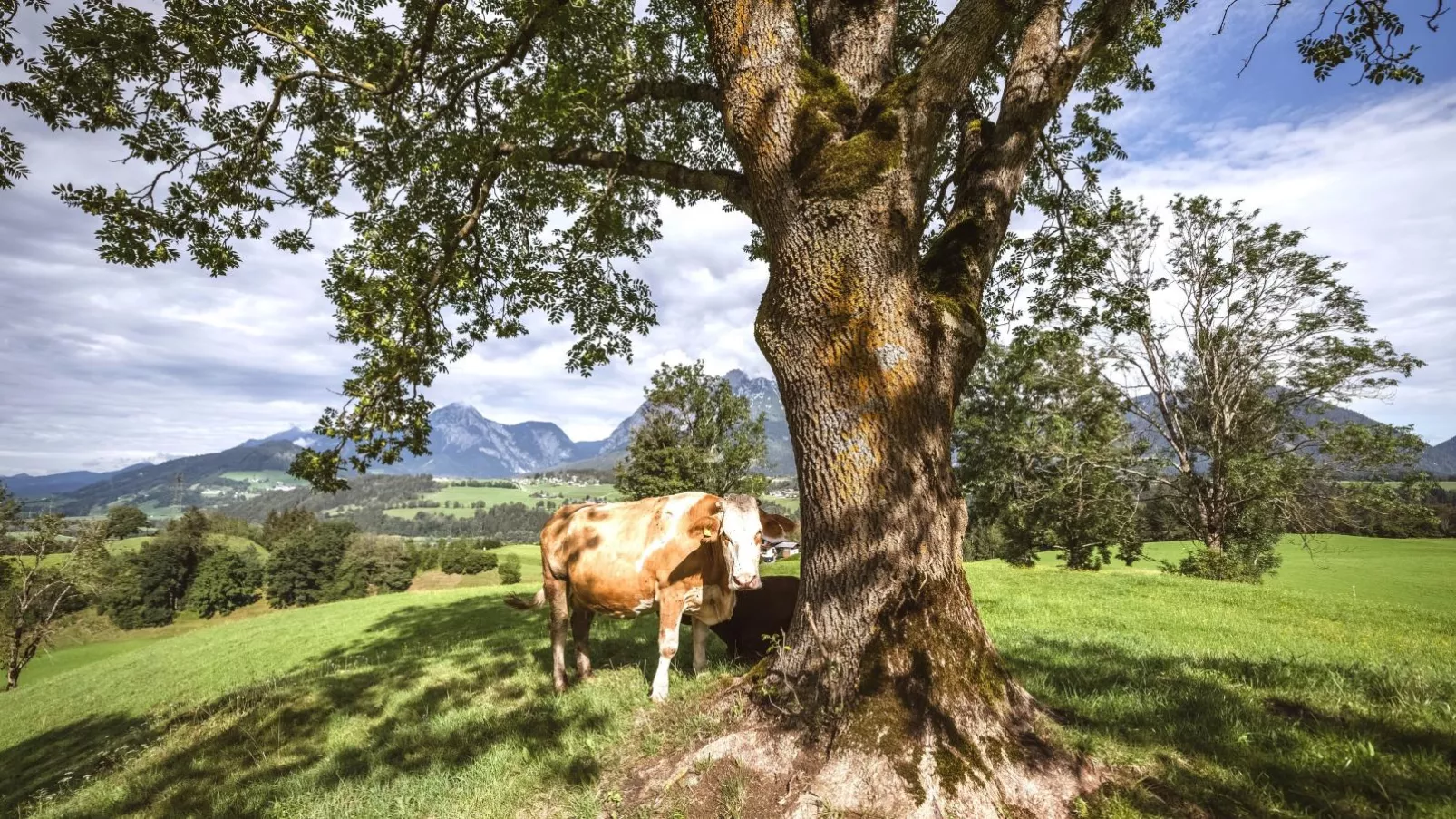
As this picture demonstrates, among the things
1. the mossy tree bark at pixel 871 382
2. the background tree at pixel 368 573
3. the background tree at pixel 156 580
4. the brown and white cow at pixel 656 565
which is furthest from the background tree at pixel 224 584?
the mossy tree bark at pixel 871 382

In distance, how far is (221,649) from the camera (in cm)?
1889

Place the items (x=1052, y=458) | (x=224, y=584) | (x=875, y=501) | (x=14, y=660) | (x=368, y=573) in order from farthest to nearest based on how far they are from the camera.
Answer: (x=368, y=573) < (x=224, y=584) < (x=14, y=660) < (x=1052, y=458) < (x=875, y=501)

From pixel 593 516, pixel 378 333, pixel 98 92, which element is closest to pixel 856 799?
pixel 593 516

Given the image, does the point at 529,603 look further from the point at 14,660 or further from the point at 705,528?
the point at 14,660

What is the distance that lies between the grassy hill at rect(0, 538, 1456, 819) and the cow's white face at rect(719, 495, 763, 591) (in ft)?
3.74

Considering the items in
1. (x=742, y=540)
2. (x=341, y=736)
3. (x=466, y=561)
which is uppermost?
(x=742, y=540)

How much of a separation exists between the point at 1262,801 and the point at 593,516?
6.39m

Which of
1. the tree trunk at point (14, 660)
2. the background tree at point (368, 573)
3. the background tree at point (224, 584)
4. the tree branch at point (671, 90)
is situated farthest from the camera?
the background tree at point (368, 573)

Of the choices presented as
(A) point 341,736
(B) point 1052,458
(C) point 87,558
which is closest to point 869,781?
(A) point 341,736

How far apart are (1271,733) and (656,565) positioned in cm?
538

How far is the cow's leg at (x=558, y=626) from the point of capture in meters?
6.66

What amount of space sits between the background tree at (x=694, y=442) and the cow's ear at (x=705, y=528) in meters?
28.6

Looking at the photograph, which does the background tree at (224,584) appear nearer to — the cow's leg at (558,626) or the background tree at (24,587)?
the background tree at (24,587)

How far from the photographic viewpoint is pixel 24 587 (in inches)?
1195
